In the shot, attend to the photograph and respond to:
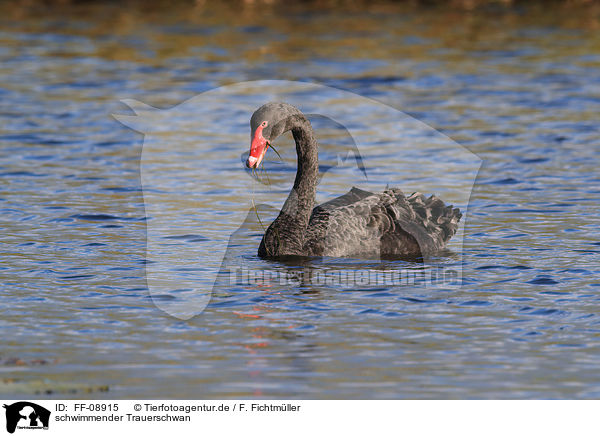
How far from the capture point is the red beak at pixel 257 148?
28.1 feet

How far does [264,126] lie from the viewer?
29.0ft

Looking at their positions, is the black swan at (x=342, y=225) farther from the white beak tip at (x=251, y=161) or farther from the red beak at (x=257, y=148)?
the white beak tip at (x=251, y=161)

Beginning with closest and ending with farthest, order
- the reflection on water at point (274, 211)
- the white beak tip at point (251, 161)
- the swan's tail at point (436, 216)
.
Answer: the reflection on water at point (274, 211) → the white beak tip at point (251, 161) → the swan's tail at point (436, 216)

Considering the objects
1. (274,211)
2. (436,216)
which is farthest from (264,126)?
(274,211)

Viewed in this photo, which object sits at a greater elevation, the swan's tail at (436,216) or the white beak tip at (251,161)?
the white beak tip at (251,161)

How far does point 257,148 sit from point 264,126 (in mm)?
246

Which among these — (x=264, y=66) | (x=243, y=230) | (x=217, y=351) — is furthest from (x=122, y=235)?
(x=264, y=66)

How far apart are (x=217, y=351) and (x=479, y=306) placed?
6.80 feet

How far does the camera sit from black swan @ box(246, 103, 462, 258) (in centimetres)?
957
